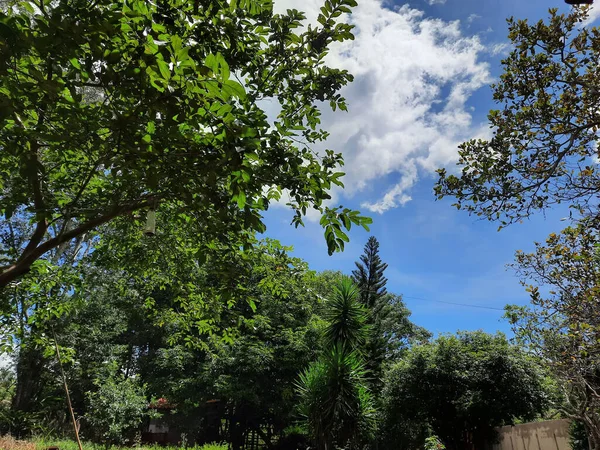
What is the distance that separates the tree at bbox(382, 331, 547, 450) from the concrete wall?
236mm

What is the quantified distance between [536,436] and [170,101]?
36.6ft

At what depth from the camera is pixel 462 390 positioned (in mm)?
9625

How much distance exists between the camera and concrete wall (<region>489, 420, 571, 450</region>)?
8.73 metres

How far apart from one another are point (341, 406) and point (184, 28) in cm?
763

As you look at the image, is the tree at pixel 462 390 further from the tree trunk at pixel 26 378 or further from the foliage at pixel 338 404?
the tree trunk at pixel 26 378

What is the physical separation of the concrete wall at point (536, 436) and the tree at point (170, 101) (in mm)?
9700

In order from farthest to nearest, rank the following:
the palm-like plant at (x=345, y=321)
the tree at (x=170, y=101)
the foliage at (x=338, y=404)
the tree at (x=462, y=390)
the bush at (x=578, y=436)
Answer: the palm-like plant at (x=345, y=321), the tree at (x=462, y=390), the foliage at (x=338, y=404), the bush at (x=578, y=436), the tree at (x=170, y=101)

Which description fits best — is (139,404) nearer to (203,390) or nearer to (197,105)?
(203,390)

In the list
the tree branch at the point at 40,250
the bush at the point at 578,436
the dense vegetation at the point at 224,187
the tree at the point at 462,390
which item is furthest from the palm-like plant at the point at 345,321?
the tree branch at the point at 40,250

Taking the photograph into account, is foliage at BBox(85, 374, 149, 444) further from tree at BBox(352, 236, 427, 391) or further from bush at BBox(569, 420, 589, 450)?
bush at BBox(569, 420, 589, 450)

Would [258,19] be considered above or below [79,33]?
above

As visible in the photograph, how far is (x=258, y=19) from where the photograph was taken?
271cm

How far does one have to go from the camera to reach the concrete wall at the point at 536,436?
8727 millimetres

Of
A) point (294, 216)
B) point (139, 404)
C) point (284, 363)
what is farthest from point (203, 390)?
point (294, 216)
